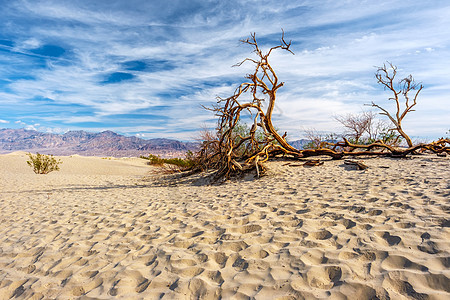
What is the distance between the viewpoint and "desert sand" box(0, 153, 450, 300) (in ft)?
7.38

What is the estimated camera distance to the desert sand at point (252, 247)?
2.25 metres

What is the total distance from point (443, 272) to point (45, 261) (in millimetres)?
4496

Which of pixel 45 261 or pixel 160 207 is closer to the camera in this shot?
pixel 45 261

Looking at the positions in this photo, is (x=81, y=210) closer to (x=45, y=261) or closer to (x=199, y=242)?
(x=45, y=261)

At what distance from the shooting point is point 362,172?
7.01 meters

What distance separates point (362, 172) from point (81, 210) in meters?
7.47

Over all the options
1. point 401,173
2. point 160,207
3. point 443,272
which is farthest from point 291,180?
point 443,272

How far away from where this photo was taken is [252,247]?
3.04 meters

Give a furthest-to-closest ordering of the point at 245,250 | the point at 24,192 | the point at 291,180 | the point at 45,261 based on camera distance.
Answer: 1. the point at 24,192
2. the point at 291,180
3. the point at 45,261
4. the point at 245,250

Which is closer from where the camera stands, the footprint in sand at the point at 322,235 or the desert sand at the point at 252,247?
the desert sand at the point at 252,247

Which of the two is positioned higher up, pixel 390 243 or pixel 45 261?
pixel 390 243

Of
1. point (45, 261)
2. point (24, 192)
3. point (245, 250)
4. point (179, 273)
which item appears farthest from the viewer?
point (24, 192)

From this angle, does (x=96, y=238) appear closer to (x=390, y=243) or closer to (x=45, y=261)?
(x=45, y=261)

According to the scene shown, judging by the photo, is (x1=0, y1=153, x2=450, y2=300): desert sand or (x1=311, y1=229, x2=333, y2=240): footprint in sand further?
(x1=311, y1=229, x2=333, y2=240): footprint in sand
